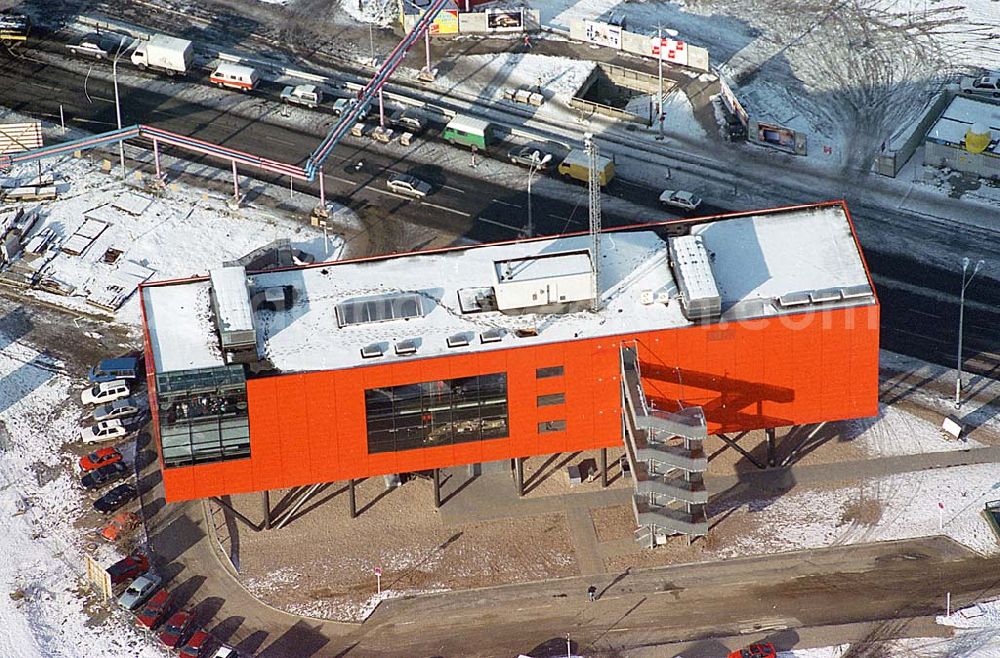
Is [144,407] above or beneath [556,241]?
beneath

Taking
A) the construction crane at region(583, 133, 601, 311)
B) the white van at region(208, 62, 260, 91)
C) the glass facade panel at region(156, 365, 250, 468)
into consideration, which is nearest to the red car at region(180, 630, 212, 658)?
the glass facade panel at region(156, 365, 250, 468)

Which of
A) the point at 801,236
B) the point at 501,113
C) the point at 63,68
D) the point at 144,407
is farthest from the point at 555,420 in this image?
the point at 63,68

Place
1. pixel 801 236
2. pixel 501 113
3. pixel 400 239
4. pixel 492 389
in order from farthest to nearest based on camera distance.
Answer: pixel 501 113, pixel 400 239, pixel 801 236, pixel 492 389

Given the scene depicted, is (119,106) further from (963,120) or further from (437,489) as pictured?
(963,120)

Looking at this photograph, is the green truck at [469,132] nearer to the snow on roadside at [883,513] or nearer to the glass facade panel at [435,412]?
the glass facade panel at [435,412]

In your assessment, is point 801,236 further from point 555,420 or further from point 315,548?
point 315,548

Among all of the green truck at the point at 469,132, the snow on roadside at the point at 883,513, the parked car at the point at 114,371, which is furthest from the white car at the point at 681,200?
the parked car at the point at 114,371

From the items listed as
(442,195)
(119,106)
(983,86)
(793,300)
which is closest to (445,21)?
(442,195)
